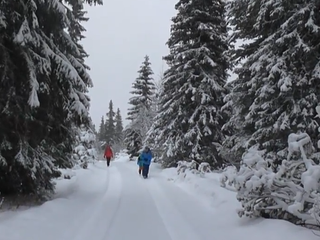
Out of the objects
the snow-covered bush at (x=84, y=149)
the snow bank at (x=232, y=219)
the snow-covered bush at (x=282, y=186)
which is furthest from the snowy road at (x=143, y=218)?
the snow-covered bush at (x=84, y=149)

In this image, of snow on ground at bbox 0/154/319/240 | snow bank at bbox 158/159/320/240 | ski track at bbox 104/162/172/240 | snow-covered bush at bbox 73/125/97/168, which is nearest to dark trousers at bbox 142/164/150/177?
snow bank at bbox 158/159/320/240

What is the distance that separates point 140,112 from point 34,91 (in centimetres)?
2775

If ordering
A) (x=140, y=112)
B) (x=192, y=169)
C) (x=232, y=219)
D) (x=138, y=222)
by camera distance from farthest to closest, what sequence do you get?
1. (x=140, y=112)
2. (x=192, y=169)
3. (x=138, y=222)
4. (x=232, y=219)

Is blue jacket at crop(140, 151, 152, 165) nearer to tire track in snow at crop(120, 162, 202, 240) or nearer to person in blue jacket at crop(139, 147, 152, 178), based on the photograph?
person in blue jacket at crop(139, 147, 152, 178)

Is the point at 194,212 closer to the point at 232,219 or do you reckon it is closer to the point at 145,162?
the point at 232,219

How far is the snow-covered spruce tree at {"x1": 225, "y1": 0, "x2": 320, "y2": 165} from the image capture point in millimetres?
9156

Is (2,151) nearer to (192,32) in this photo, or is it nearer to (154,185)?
(154,185)

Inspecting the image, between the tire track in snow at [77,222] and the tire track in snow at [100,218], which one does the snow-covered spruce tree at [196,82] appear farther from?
the tire track in snow at [77,222]

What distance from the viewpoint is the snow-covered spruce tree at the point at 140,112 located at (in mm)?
33719

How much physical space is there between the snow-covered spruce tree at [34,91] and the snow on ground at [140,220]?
1098 millimetres

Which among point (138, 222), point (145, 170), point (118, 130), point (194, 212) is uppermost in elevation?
point (118, 130)

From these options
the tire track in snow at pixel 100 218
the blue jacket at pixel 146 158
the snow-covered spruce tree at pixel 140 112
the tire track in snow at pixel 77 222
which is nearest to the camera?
the tire track in snow at pixel 77 222

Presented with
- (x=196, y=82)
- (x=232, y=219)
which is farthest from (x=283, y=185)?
(x=196, y=82)

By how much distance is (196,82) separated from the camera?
16875 millimetres
